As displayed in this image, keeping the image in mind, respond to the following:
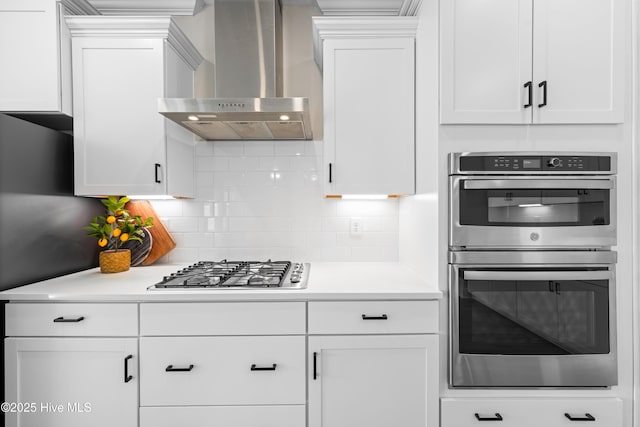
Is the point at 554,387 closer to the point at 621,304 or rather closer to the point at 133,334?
the point at 621,304

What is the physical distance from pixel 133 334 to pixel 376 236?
1536 millimetres

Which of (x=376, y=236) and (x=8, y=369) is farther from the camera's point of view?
(x=376, y=236)

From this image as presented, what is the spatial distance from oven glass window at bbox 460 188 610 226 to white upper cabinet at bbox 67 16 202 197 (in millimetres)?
1658

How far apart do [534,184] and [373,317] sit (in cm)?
95

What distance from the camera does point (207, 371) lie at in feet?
5.21

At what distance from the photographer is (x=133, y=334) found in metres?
1.59

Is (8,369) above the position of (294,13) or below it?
below

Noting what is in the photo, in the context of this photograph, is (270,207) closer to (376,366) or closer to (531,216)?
(376,366)

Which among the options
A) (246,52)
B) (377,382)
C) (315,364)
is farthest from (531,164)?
(246,52)

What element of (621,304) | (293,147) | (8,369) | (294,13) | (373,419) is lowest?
(373,419)

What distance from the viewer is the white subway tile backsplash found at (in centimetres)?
239

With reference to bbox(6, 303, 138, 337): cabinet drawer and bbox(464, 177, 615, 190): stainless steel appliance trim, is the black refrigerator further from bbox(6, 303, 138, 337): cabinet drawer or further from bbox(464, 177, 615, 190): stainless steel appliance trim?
bbox(464, 177, 615, 190): stainless steel appliance trim

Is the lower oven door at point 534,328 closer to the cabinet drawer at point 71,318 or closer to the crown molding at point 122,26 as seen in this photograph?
the cabinet drawer at point 71,318

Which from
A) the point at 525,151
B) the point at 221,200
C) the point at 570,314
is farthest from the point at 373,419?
the point at 221,200
